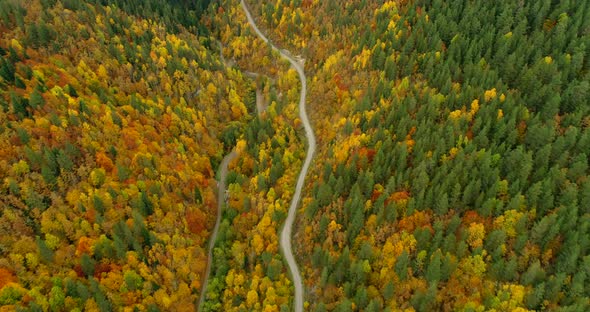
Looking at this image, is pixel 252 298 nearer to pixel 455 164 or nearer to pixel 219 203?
pixel 219 203

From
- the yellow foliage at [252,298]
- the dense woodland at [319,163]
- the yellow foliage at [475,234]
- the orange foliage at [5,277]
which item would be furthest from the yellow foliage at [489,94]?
the orange foliage at [5,277]

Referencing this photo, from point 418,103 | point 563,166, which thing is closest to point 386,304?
point 563,166

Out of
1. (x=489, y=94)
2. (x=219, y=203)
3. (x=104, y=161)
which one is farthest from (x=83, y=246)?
(x=489, y=94)

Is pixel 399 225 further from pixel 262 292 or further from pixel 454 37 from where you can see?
pixel 454 37

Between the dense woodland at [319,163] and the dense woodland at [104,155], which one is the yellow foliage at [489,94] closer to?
the dense woodland at [319,163]

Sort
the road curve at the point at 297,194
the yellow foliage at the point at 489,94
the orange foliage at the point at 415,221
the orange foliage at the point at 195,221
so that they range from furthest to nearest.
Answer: the yellow foliage at the point at 489,94 < the orange foliage at the point at 195,221 < the road curve at the point at 297,194 < the orange foliage at the point at 415,221

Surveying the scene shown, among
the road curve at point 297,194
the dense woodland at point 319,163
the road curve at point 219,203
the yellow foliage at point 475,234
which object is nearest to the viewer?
the yellow foliage at point 475,234

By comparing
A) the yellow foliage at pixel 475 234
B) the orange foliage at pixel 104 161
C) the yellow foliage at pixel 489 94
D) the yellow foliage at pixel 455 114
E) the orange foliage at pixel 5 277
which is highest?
the orange foliage at pixel 104 161

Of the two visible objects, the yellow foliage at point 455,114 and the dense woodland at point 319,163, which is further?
the yellow foliage at point 455,114
